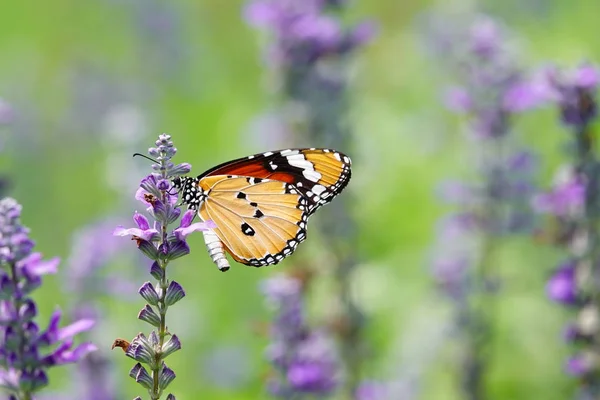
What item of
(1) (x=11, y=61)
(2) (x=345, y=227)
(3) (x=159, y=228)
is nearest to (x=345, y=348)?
(2) (x=345, y=227)

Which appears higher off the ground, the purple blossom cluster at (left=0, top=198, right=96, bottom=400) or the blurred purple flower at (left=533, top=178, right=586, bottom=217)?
the blurred purple flower at (left=533, top=178, right=586, bottom=217)

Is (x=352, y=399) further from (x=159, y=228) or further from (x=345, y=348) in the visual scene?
(x=159, y=228)

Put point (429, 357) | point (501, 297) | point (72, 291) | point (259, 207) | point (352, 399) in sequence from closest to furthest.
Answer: point (259, 207)
point (72, 291)
point (352, 399)
point (429, 357)
point (501, 297)

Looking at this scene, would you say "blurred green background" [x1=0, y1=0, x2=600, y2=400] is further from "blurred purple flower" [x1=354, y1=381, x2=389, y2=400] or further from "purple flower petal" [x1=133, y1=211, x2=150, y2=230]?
"purple flower petal" [x1=133, y1=211, x2=150, y2=230]

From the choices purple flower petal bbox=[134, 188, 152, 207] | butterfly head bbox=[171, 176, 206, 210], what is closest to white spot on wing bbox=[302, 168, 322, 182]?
butterfly head bbox=[171, 176, 206, 210]

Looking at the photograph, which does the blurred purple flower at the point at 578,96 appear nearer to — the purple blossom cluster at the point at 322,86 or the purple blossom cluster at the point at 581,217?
the purple blossom cluster at the point at 581,217

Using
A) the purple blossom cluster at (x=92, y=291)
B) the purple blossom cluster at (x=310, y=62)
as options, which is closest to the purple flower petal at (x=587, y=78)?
the purple blossom cluster at (x=310, y=62)

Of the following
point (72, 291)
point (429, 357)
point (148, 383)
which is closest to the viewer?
point (148, 383)
